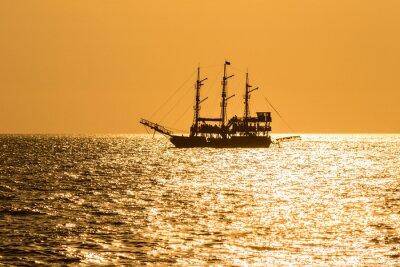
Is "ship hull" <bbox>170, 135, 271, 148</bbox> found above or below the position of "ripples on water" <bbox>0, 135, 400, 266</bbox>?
above

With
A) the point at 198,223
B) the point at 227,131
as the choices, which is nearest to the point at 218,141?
the point at 227,131

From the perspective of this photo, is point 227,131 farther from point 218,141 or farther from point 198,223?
point 198,223

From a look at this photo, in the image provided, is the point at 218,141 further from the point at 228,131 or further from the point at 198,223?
the point at 198,223

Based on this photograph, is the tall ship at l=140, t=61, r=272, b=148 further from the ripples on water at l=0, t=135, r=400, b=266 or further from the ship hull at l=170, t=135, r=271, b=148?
the ripples on water at l=0, t=135, r=400, b=266

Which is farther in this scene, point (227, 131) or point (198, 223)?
point (227, 131)

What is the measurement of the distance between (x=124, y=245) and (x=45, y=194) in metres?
28.3

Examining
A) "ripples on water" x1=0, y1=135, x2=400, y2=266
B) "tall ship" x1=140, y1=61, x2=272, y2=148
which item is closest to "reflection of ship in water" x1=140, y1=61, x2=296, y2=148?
"tall ship" x1=140, y1=61, x2=272, y2=148

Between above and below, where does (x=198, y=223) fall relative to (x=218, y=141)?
below

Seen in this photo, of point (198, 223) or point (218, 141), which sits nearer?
point (198, 223)

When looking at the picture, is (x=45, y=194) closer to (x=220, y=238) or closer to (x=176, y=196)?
(x=176, y=196)

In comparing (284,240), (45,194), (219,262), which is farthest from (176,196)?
(219,262)

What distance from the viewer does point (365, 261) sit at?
33094 mm

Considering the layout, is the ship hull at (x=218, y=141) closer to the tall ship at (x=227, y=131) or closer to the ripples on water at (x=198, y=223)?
the tall ship at (x=227, y=131)

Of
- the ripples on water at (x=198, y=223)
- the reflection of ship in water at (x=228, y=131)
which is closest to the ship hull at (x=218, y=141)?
the reflection of ship in water at (x=228, y=131)
